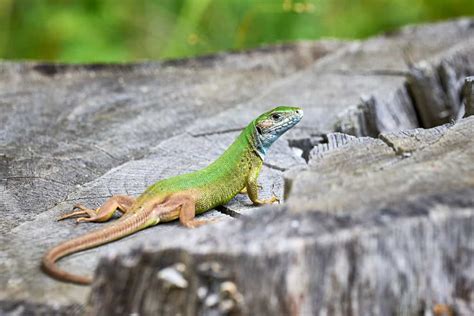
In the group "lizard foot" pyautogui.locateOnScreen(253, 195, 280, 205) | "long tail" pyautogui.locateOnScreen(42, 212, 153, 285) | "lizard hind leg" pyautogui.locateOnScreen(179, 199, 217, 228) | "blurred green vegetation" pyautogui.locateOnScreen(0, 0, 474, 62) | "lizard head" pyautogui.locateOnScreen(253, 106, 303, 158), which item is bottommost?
"long tail" pyautogui.locateOnScreen(42, 212, 153, 285)

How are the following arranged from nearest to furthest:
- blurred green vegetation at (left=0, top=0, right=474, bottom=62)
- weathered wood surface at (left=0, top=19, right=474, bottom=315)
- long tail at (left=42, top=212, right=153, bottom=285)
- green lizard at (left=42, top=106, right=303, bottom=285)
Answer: weathered wood surface at (left=0, top=19, right=474, bottom=315) → long tail at (left=42, top=212, right=153, bottom=285) → green lizard at (left=42, top=106, right=303, bottom=285) → blurred green vegetation at (left=0, top=0, right=474, bottom=62)

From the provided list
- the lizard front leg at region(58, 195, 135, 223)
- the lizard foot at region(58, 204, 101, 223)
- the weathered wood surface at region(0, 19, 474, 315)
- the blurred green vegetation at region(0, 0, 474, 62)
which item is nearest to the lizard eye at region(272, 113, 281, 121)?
the weathered wood surface at region(0, 19, 474, 315)

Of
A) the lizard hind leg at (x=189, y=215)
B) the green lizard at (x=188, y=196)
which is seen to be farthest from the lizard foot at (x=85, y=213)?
the lizard hind leg at (x=189, y=215)

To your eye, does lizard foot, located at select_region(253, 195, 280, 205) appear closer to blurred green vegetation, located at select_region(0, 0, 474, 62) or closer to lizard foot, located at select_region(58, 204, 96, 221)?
lizard foot, located at select_region(58, 204, 96, 221)

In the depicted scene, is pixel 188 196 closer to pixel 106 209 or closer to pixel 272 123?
pixel 106 209

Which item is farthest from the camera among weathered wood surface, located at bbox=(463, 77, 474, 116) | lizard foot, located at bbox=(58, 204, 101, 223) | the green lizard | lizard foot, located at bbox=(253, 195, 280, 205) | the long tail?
weathered wood surface, located at bbox=(463, 77, 474, 116)

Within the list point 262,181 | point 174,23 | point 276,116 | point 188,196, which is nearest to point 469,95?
point 276,116

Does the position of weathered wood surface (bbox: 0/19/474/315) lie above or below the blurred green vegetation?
below
